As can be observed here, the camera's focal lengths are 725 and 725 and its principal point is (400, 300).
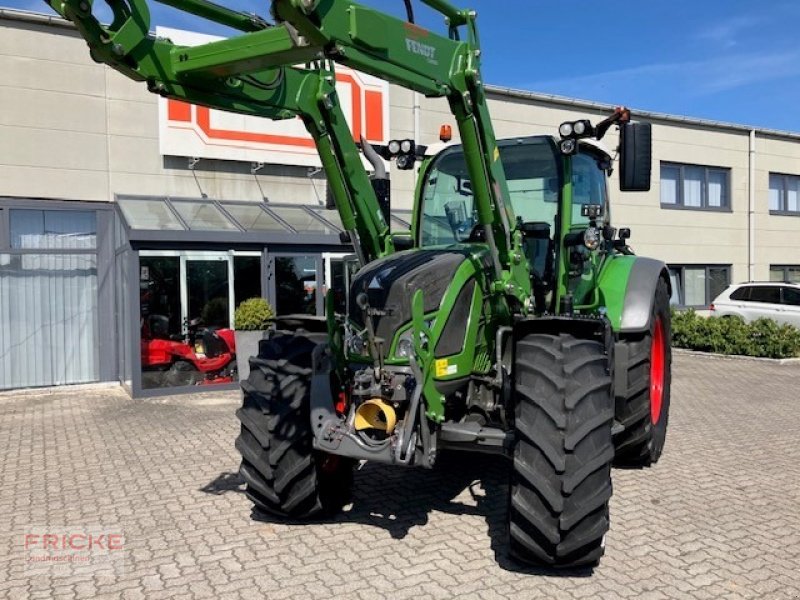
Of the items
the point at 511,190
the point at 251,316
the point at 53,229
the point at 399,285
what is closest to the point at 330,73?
the point at 399,285

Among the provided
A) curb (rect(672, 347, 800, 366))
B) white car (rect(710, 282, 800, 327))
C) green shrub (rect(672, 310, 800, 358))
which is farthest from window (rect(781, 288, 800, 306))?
curb (rect(672, 347, 800, 366))

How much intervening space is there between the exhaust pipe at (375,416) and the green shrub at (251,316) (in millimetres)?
6630

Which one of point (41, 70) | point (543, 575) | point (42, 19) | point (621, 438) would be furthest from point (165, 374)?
point (543, 575)

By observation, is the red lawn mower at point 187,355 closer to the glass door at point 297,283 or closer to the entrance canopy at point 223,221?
the glass door at point 297,283

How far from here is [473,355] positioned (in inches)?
183

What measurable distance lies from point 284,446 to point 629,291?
9.92ft

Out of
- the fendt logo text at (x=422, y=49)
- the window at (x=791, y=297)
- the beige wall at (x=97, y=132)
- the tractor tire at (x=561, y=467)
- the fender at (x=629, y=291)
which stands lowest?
the tractor tire at (x=561, y=467)

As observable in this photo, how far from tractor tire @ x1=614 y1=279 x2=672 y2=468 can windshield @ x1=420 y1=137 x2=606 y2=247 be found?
1.13 meters

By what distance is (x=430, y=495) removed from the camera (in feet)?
17.7

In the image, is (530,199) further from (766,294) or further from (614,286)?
(766,294)

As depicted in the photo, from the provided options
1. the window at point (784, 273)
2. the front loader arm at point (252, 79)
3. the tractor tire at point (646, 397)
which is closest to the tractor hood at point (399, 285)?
the front loader arm at point (252, 79)

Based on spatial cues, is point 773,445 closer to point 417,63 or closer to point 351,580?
point 351,580

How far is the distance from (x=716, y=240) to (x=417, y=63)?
17311 millimetres

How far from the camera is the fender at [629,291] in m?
5.56
